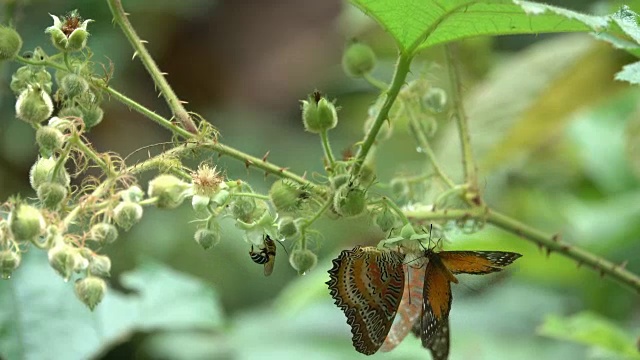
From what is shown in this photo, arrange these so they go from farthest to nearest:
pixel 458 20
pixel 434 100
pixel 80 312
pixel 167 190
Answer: pixel 80 312
pixel 434 100
pixel 458 20
pixel 167 190

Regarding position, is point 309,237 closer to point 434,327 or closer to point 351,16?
point 434,327

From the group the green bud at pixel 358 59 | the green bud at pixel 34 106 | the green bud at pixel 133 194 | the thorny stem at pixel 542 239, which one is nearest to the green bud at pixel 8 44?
the green bud at pixel 34 106

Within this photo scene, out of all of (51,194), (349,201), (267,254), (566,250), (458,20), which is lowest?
(51,194)

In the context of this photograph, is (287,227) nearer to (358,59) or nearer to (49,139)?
(49,139)

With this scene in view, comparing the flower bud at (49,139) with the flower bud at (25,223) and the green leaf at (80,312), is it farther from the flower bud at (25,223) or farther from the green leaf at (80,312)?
the green leaf at (80,312)

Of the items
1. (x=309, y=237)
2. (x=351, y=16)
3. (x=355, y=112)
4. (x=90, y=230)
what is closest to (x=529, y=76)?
(x=351, y=16)

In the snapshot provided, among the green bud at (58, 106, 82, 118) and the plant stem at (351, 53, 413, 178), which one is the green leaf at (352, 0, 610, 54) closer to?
the plant stem at (351, 53, 413, 178)

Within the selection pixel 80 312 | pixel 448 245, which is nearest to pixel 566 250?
pixel 448 245
